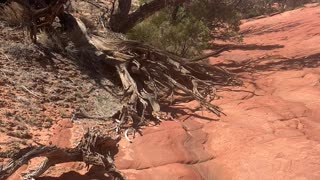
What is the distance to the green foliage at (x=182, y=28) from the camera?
9.63 m

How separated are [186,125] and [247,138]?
0.98 metres

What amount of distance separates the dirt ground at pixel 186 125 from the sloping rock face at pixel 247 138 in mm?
11

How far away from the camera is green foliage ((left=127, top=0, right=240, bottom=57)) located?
9633mm

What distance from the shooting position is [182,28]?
9.62m

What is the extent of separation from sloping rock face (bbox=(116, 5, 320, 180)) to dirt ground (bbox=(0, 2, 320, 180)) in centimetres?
1

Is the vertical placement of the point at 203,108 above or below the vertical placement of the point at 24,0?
below

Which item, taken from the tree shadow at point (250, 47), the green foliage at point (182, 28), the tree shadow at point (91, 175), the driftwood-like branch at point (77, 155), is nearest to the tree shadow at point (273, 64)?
the green foliage at point (182, 28)

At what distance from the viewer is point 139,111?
21.0 ft

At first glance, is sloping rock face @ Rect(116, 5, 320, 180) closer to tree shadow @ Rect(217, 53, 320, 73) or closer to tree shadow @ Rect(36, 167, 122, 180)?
tree shadow @ Rect(217, 53, 320, 73)

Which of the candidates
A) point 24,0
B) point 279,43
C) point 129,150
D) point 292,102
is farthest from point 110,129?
point 279,43

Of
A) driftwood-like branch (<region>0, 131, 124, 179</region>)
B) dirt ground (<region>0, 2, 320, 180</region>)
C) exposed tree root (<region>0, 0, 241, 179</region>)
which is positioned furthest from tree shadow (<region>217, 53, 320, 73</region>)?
driftwood-like branch (<region>0, 131, 124, 179</region>)

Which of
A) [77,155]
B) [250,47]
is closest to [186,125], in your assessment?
[77,155]

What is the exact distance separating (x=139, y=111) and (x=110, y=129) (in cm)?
103

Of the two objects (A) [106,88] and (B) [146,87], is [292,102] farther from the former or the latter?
(A) [106,88]
